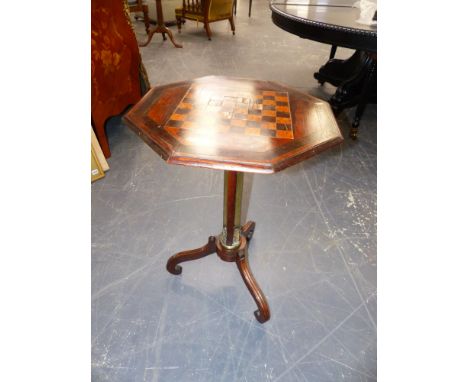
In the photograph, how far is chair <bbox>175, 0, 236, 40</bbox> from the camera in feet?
14.6

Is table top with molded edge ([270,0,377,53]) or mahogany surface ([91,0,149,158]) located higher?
table top with molded edge ([270,0,377,53])

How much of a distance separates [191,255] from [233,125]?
0.71 m

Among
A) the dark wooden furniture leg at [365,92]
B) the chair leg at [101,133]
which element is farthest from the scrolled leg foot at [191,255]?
the dark wooden furniture leg at [365,92]

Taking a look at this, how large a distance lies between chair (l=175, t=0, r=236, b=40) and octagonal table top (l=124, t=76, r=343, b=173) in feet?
13.0

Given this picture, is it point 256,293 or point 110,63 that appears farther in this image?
point 110,63

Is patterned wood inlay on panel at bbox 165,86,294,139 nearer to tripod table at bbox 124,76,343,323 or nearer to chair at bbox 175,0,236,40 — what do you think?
tripod table at bbox 124,76,343,323

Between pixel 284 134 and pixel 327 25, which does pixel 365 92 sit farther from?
pixel 284 134

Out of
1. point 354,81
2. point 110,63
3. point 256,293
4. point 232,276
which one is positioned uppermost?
point 110,63

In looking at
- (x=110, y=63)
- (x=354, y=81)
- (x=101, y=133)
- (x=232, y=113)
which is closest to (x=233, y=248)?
(x=232, y=113)

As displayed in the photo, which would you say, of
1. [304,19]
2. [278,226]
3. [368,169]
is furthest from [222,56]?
[278,226]

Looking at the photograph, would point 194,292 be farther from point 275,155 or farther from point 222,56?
point 222,56

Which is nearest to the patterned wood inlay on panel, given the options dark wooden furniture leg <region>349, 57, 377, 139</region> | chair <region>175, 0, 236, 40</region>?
dark wooden furniture leg <region>349, 57, 377, 139</region>

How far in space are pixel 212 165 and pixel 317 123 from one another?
0.37 metres

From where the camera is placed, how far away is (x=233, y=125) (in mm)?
895
